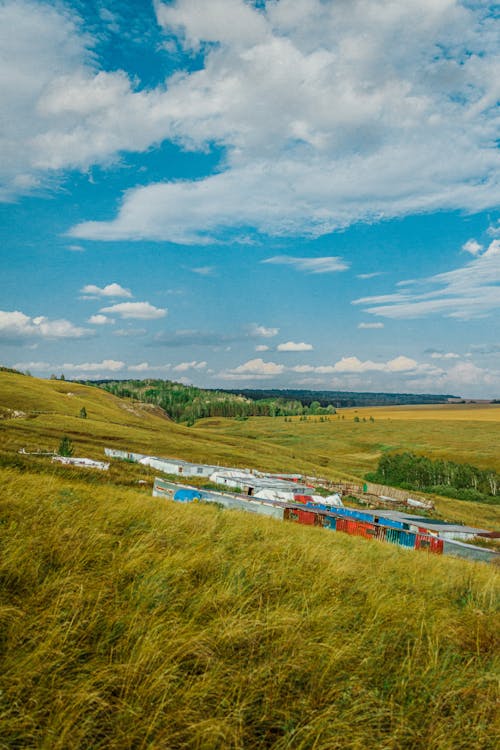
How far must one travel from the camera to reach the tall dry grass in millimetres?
3174

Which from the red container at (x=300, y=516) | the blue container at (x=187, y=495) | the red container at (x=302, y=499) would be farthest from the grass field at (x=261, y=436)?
the red container at (x=300, y=516)

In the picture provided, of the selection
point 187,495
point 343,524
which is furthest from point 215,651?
point 343,524

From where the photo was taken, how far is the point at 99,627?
4074 millimetres

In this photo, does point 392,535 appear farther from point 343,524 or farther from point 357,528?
point 343,524

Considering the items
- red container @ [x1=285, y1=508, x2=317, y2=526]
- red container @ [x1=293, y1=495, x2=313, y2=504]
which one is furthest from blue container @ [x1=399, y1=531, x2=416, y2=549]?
red container @ [x1=293, y1=495, x2=313, y2=504]

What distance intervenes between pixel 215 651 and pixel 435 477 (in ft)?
309

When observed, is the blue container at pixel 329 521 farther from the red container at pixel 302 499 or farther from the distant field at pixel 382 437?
the distant field at pixel 382 437

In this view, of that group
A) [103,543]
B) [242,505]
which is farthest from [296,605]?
[242,505]

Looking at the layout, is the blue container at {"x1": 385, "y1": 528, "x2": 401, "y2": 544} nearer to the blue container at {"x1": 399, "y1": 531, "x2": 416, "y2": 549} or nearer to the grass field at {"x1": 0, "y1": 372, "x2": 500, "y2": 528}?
the blue container at {"x1": 399, "y1": 531, "x2": 416, "y2": 549}

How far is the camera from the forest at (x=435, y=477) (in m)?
85.8

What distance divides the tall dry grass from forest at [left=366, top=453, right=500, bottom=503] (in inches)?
3318

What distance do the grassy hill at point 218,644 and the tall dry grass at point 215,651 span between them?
2 cm

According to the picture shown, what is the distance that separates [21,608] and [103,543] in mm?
1774

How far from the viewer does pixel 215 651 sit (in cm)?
399
